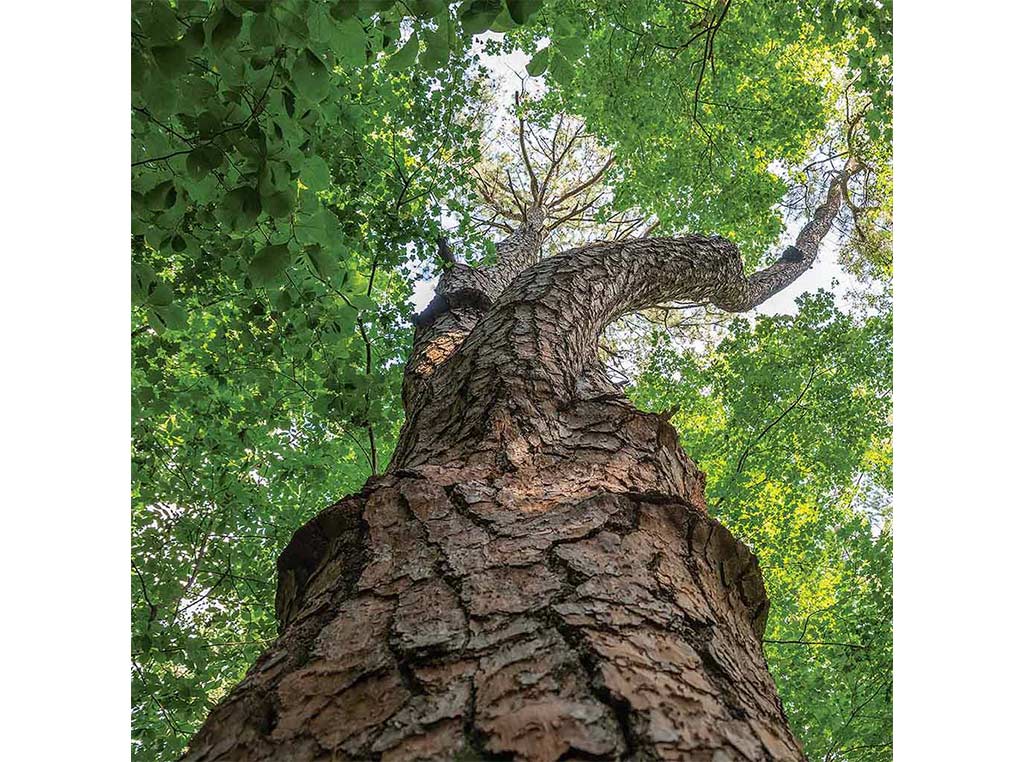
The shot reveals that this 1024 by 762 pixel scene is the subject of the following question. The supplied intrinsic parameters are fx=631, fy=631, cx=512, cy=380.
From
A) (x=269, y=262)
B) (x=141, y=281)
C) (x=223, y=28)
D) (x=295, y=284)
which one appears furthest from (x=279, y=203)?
(x=295, y=284)

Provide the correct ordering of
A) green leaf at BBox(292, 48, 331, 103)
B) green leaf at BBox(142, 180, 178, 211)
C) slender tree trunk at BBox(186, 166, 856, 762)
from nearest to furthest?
slender tree trunk at BBox(186, 166, 856, 762)
green leaf at BBox(292, 48, 331, 103)
green leaf at BBox(142, 180, 178, 211)

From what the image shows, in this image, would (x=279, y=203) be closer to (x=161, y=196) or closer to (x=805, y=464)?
(x=161, y=196)

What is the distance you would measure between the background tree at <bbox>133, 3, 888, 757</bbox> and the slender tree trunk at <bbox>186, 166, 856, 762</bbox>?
858 mm

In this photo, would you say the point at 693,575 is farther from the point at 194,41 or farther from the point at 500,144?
the point at 500,144

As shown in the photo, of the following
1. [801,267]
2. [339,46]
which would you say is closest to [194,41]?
[339,46]

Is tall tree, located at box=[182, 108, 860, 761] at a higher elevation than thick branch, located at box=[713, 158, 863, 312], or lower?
lower

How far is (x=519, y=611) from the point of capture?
3.18ft

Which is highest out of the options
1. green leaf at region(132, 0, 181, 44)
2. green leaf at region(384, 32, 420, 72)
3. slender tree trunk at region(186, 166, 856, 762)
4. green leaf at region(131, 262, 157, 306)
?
green leaf at region(384, 32, 420, 72)

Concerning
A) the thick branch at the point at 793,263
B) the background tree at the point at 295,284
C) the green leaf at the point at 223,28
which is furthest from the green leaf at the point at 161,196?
the thick branch at the point at 793,263

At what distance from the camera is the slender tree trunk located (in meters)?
0.78

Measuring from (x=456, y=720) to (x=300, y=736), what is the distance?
214 mm

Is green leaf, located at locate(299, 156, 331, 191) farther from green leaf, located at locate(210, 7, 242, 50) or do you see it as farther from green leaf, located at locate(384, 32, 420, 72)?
green leaf, located at locate(210, 7, 242, 50)

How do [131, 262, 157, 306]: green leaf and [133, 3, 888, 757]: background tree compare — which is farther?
[131, 262, 157, 306]: green leaf

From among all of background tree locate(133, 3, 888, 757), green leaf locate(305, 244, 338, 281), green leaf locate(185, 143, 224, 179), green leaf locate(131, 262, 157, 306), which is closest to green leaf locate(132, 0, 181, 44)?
background tree locate(133, 3, 888, 757)
